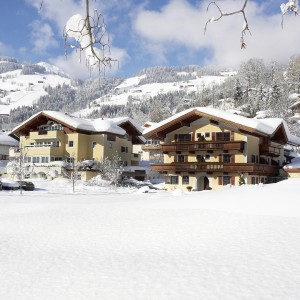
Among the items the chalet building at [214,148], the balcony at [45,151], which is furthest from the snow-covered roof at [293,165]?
the balcony at [45,151]

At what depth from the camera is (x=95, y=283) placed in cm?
915

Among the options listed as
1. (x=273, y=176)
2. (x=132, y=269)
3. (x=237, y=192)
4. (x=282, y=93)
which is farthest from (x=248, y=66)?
(x=132, y=269)

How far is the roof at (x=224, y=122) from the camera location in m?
39.0

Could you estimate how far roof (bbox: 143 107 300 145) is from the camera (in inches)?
1535

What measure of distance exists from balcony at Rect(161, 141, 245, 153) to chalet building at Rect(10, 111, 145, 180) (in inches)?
519

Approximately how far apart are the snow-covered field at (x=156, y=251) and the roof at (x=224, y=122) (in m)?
16.4

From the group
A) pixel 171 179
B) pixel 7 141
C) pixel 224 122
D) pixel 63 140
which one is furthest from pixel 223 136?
pixel 7 141

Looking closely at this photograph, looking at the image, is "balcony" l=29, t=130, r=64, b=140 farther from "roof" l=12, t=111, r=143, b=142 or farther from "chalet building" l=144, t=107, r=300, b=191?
"chalet building" l=144, t=107, r=300, b=191

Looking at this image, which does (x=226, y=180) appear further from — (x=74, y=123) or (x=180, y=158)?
(x=74, y=123)

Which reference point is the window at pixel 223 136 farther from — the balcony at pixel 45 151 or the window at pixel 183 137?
the balcony at pixel 45 151

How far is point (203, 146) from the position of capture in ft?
134

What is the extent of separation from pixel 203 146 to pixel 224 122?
3.19 metres

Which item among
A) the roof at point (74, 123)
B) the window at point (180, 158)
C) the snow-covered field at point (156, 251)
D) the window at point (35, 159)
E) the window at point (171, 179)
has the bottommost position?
the snow-covered field at point (156, 251)

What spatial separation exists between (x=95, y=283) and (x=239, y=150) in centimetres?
3238
